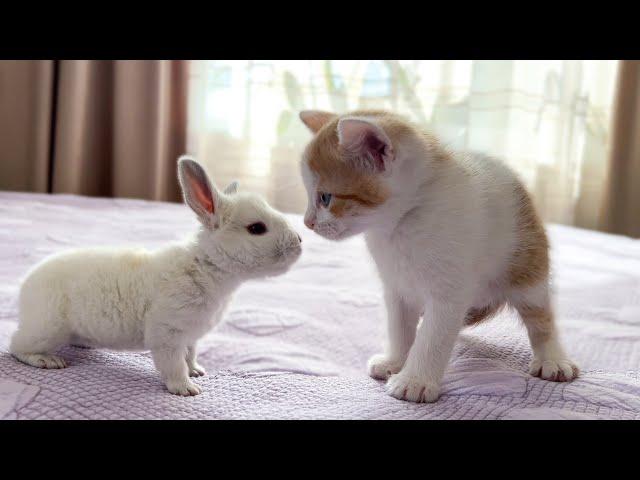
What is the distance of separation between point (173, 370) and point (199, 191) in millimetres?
224

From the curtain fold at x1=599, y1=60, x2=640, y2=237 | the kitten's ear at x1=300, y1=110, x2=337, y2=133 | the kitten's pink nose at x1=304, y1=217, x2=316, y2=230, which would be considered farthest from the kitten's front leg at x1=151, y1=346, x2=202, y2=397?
the curtain fold at x1=599, y1=60, x2=640, y2=237

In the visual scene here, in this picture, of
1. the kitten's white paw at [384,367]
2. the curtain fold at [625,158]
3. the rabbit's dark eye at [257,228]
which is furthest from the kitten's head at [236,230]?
the curtain fold at [625,158]

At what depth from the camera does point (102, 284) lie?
0.80 meters

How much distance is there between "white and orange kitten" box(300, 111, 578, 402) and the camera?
2.67 ft

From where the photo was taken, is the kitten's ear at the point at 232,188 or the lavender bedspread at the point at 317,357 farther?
the kitten's ear at the point at 232,188

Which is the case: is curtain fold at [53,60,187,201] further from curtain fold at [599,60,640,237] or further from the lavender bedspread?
curtain fold at [599,60,640,237]

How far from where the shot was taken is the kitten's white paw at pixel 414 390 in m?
0.79

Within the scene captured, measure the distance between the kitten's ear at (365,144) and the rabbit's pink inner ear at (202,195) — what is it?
0.60ft

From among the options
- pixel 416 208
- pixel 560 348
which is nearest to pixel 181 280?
pixel 416 208

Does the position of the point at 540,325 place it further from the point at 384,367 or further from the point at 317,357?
the point at 317,357

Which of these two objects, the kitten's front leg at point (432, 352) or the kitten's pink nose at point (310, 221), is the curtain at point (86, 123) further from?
the kitten's front leg at point (432, 352)
